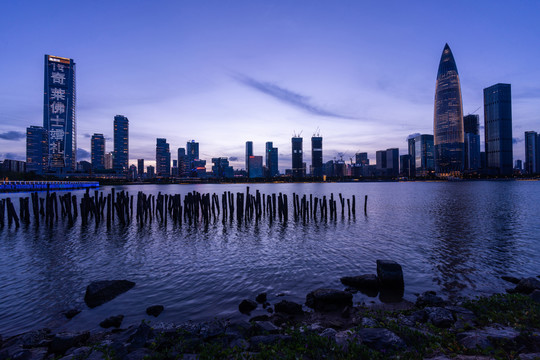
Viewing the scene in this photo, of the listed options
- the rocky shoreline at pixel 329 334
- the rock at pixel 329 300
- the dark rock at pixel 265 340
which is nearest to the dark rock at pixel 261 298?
the rocky shoreline at pixel 329 334

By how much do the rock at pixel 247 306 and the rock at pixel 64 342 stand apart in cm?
434

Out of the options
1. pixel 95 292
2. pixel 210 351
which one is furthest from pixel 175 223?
pixel 210 351

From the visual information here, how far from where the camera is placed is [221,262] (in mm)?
14734

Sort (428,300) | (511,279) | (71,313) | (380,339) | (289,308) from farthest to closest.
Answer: (511,279) → (428,300) → (71,313) → (289,308) → (380,339)

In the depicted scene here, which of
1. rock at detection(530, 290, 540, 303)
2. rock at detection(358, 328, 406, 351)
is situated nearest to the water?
rock at detection(530, 290, 540, 303)

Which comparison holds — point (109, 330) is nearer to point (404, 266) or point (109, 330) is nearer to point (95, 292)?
point (95, 292)

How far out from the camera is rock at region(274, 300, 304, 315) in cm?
873

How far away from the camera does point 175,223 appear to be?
27531mm

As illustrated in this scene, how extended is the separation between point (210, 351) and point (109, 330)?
3.88 meters

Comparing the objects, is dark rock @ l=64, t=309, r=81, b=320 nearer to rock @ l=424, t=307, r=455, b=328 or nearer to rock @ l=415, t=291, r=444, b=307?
rock @ l=424, t=307, r=455, b=328

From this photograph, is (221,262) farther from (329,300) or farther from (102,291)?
(329,300)

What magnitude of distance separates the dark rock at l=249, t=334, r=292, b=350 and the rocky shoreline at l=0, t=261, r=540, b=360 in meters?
0.02

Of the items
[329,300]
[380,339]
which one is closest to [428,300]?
[329,300]

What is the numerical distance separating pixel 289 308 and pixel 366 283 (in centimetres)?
381
